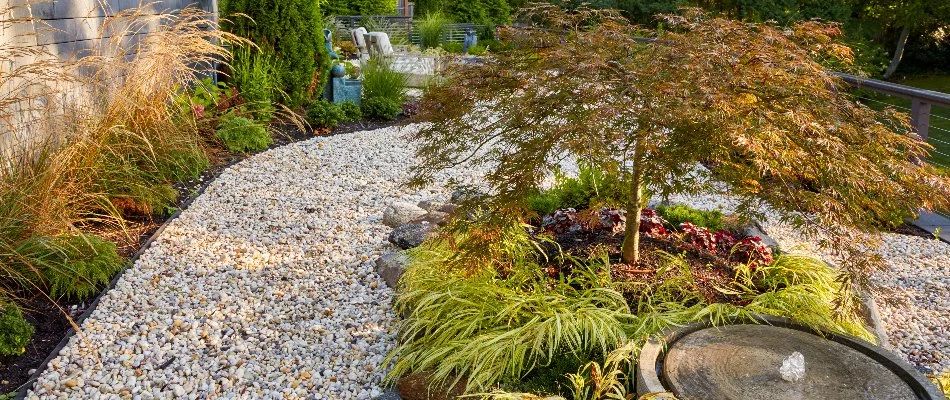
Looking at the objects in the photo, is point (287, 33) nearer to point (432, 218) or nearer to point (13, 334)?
point (432, 218)

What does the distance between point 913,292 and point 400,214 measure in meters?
2.78

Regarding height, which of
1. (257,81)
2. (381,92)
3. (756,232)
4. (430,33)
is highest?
(257,81)

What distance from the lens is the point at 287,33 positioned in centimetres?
695

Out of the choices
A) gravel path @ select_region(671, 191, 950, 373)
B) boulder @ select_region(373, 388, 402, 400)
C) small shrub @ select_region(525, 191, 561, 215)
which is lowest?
gravel path @ select_region(671, 191, 950, 373)

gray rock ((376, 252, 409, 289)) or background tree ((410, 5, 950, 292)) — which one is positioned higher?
background tree ((410, 5, 950, 292))

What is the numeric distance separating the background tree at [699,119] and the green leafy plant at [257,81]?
385 centimetres

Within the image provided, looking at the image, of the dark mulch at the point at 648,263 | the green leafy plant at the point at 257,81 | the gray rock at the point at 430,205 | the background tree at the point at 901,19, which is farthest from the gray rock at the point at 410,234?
the background tree at the point at 901,19

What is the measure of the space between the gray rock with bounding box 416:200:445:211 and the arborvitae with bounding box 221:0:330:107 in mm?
2501

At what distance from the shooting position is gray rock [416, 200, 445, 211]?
15.2 ft

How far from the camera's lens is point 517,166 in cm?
256

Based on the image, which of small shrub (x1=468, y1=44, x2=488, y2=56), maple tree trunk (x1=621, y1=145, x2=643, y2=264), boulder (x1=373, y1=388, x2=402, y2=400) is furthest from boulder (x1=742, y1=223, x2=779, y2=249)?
small shrub (x1=468, y1=44, x2=488, y2=56)

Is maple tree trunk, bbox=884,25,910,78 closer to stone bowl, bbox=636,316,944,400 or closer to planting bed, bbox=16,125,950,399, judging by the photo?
planting bed, bbox=16,125,950,399

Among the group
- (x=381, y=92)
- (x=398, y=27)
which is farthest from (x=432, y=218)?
(x=398, y=27)

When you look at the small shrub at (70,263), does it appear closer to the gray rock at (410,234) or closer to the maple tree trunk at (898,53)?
the gray rock at (410,234)
